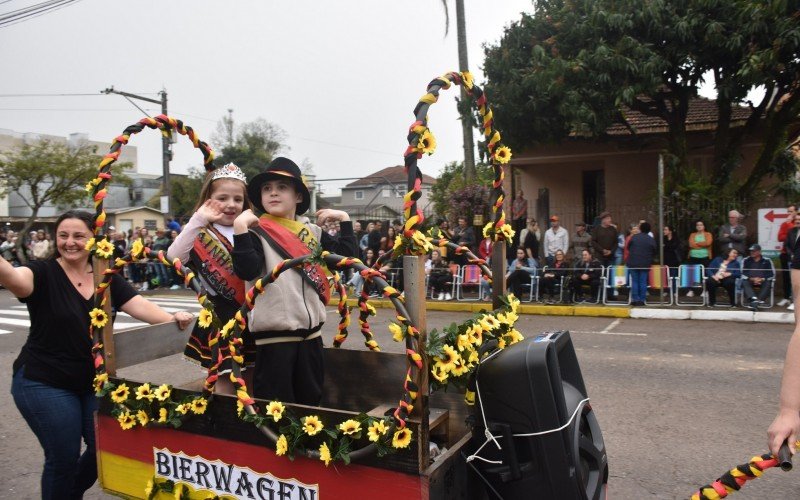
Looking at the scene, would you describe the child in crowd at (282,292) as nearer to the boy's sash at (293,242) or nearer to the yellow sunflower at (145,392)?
the boy's sash at (293,242)

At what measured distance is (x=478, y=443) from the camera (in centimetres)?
249

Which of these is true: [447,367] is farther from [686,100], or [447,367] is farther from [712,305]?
[686,100]

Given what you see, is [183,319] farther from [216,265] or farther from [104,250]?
[104,250]

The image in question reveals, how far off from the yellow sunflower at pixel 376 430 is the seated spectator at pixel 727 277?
35.0 feet

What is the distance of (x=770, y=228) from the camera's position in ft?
39.2

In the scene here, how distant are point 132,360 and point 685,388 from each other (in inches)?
197

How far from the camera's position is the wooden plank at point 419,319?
229 cm

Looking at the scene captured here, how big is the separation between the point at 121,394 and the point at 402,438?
1.52 metres

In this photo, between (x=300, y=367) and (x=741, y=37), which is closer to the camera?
(x=300, y=367)

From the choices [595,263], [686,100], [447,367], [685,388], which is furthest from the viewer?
[686,100]

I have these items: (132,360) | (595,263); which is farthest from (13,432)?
(595,263)

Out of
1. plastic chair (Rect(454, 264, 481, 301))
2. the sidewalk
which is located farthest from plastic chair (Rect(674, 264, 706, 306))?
plastic chair (Rect(454, 264, 481, 301))

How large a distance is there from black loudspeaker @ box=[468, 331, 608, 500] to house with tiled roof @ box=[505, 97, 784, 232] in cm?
1240

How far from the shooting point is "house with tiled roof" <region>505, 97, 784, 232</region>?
53.2 feet
